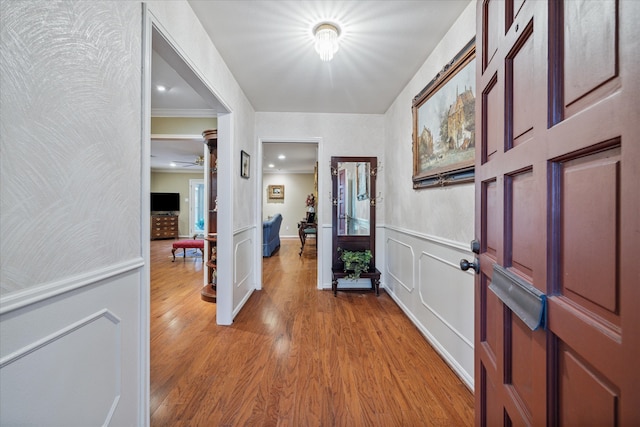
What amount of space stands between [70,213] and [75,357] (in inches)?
19.2

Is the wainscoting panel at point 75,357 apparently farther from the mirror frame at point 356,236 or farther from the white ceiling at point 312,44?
A: the mirror frame at point 356,236

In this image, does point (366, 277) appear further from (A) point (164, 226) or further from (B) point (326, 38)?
(A) point (164, 226)

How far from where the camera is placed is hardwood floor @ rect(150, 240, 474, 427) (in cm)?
140

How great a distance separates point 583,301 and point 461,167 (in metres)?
1.38

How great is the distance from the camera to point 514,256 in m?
0.69

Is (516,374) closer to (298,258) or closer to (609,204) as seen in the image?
(609,204)

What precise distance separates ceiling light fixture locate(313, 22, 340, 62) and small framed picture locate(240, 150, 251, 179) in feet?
4.53

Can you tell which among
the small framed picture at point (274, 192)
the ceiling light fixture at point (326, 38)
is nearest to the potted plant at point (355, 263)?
the ceiling light fixture at point (326, 38)

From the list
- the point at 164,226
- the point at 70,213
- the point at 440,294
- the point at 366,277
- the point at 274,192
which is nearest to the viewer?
the point at 70,213

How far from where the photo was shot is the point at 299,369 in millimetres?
1773

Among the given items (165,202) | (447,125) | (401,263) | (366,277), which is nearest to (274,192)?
(165,202)

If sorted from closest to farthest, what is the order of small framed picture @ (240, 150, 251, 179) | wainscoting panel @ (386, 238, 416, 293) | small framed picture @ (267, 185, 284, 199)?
wainscoting panel @ (386, 238, 416, 293)
small framed picture @ (240, 150, 251, 179)
small framed picture @ (267, 185, 284, 199)

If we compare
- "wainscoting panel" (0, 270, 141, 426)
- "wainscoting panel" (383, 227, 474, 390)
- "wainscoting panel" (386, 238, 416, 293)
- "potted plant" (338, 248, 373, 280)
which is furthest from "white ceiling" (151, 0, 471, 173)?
"potted plant" (338, 248, 373, 280)

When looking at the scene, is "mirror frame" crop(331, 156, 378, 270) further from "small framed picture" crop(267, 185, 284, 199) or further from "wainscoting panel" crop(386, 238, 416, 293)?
"small framed picture" crop(267, 185, 284, 199)
